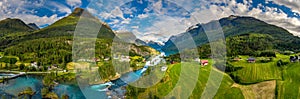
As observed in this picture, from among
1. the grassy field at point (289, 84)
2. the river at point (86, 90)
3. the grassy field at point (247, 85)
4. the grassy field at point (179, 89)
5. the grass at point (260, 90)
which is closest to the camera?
the grassy field at point (179, 89)

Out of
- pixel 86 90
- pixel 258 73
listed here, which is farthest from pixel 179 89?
pixel 86 90

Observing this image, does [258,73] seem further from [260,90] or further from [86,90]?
[86,90]

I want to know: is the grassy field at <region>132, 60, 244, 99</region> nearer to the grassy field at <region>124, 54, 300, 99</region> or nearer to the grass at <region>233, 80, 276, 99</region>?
the grassy field at <region>124, 54, 300, 99</region>

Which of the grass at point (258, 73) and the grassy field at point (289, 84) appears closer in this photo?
the grassy field at point (289, 84)

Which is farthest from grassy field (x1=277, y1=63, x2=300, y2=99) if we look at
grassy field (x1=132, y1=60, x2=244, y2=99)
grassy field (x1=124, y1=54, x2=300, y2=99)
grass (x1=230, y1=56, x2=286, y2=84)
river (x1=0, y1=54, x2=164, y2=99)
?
river (x1=0, y1=54, x2=164, y2=99)

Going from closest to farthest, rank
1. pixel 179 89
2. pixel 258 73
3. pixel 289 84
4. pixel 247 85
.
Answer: pixel 179 89, pixel 289 84, pixel 247 85, pixel 258 73

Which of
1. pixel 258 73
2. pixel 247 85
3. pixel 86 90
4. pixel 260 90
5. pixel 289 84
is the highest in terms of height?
pixel 258 73

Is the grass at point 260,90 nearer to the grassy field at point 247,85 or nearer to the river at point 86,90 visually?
the grassy field at point 247,85

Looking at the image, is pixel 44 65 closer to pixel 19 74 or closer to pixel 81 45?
pixel 19 74

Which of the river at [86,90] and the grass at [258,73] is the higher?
the grass at [258,73]

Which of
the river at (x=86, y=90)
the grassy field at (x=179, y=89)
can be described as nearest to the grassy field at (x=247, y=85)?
the grassy field at (x=179, y=89)

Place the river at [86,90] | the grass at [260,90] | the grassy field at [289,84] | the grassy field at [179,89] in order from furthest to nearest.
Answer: the river at [86,90]
the grass at [260,90]
the grassy field at [289,84]
the grassy field at [179,89]
